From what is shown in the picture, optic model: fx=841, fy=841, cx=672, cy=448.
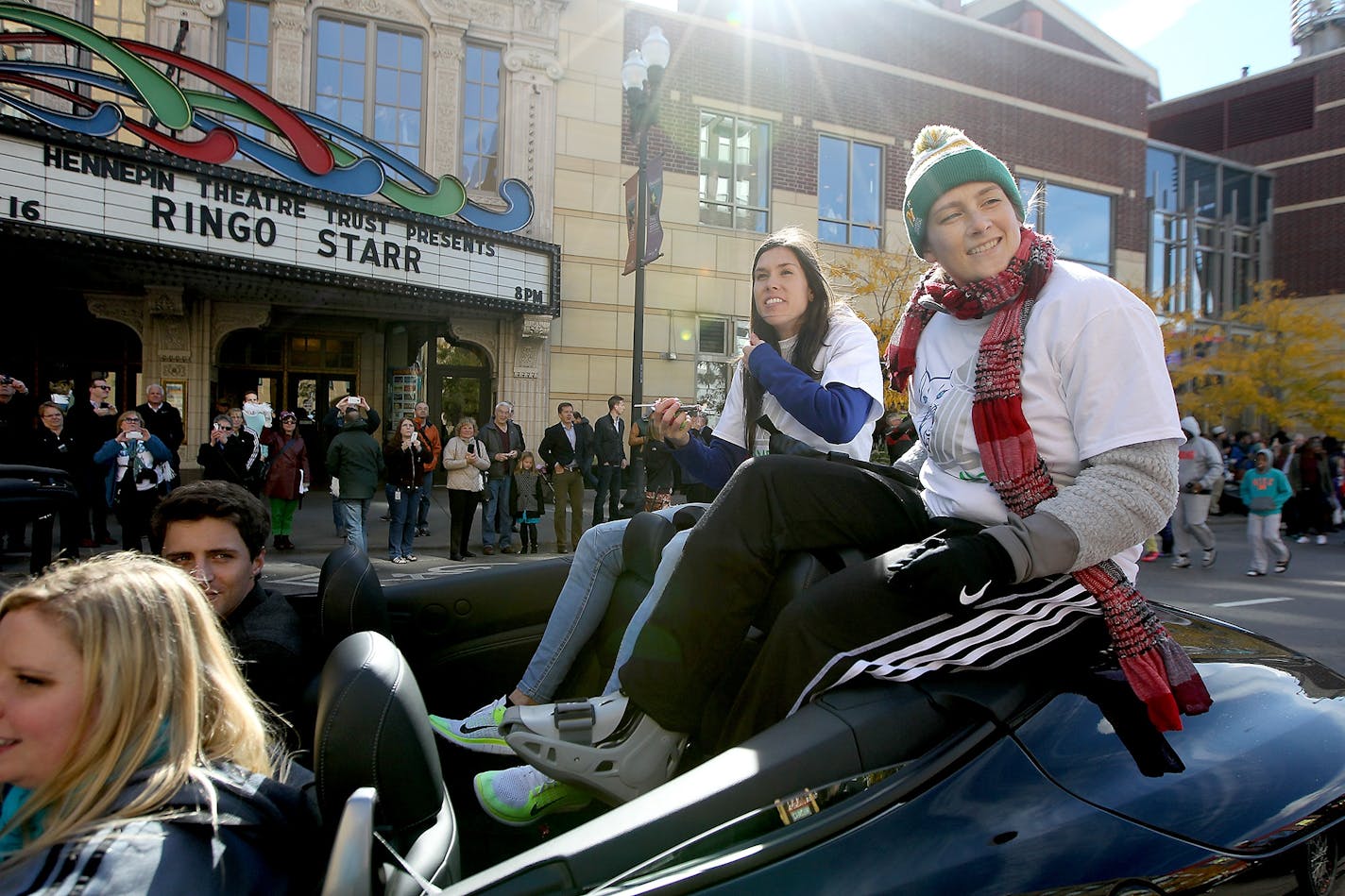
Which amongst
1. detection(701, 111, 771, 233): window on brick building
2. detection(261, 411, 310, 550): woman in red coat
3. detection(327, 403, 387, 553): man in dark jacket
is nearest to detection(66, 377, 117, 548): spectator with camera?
detection(261, 411, 310, 550): woman in red coat

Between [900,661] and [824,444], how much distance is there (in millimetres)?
1283

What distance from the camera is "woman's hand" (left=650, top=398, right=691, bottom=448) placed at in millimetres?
2658

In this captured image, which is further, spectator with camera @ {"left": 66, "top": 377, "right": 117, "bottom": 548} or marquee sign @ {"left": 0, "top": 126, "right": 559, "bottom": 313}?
marquee sign @ {"left": 0, "top": 126, "right": 559, "bottom": 313}

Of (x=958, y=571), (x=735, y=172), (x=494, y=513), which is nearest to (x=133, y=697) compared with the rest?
(x=958, y=571)

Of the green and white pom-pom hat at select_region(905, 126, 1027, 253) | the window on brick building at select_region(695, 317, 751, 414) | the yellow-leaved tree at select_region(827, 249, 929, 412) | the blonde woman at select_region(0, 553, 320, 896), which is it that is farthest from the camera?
the window on brick building at select_region(695, 317, 751, 414)

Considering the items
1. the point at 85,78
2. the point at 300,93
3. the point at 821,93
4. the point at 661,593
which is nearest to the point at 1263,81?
the point at 821,93

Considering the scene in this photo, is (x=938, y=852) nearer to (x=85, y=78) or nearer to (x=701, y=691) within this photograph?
(x=701, y=691)

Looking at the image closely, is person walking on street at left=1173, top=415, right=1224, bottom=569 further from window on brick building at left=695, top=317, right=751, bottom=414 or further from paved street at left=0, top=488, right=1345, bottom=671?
window on brick building at left=695, top=317, right=751, bottom=414

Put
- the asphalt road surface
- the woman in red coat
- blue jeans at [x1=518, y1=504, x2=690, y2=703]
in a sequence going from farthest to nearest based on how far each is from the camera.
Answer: the woman in red coat < the asphalt road surface < blue jeans at [x1=518, y1=504, x2=690, y2=703]

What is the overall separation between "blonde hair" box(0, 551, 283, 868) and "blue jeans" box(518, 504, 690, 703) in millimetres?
1029

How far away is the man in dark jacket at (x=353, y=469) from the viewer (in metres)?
8.81

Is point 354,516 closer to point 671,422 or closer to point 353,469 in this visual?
point 353,469

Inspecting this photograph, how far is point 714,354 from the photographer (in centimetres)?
1644

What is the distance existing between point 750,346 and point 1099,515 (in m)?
1.41
